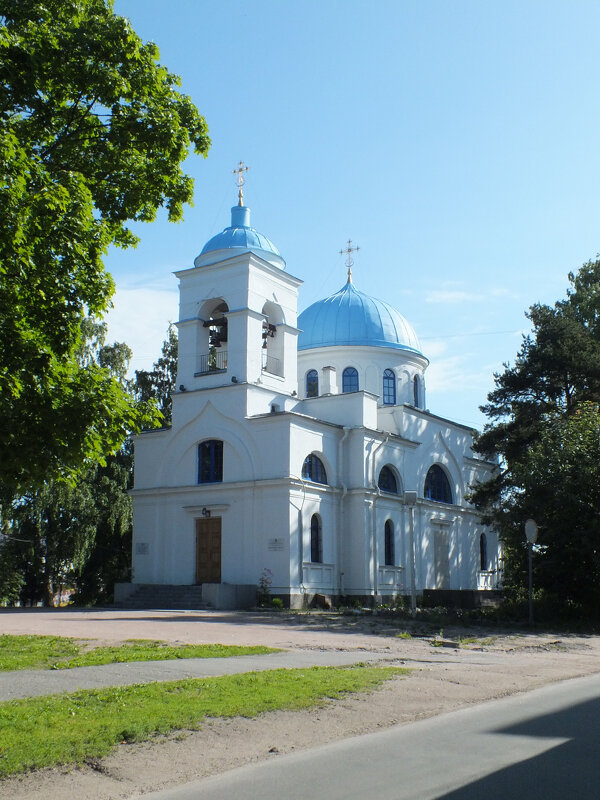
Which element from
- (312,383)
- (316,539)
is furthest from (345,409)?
(312,383)

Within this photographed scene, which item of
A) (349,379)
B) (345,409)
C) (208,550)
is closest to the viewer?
(208,550)

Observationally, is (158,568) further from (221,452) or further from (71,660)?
(71,660)

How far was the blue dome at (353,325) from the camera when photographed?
38.6 meters

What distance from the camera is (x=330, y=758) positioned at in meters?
6.44

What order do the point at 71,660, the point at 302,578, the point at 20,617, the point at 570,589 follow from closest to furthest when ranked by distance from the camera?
1. the point at 71,660
2. the point at 20,617
3. the point at 570,589
4. the point at 302,578

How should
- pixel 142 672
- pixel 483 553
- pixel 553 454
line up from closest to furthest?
pixel 142 672
pixel 553 454
pixel 483 553

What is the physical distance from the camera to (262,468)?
95.4ft

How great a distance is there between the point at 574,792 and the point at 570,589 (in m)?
18.3

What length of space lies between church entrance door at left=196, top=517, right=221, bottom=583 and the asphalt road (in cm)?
2210

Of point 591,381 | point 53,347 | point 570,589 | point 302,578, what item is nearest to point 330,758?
point 53,347

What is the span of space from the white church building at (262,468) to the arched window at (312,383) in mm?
3231

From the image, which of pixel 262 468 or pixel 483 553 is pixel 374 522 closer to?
pixel 262 468

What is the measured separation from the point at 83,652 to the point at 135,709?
212 inches

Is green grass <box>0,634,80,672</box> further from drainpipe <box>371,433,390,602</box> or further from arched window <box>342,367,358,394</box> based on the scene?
arched window <box>342,367,358,394</box>
